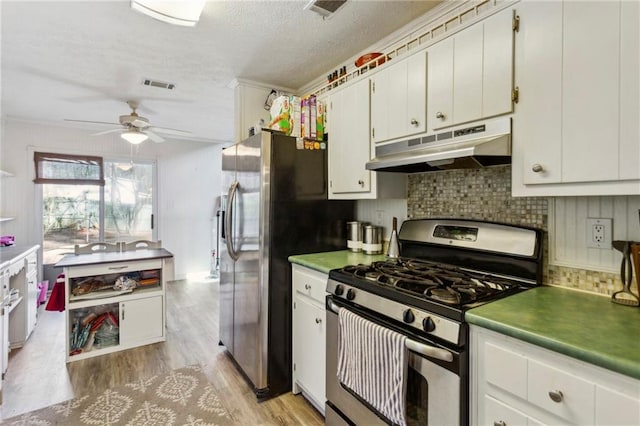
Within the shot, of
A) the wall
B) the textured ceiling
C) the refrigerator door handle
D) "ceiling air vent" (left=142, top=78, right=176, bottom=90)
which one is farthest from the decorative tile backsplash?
Answer: the wall

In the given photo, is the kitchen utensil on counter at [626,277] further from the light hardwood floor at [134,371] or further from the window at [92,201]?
the window at [92,201]

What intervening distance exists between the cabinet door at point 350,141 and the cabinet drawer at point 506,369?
3.90ft

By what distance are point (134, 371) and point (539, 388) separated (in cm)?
272

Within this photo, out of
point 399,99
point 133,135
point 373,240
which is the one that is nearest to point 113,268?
point 133,135

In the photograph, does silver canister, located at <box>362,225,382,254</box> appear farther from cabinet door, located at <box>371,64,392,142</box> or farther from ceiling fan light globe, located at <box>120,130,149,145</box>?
ceiling fan light globe, located at <box>120,130,149,145</box>

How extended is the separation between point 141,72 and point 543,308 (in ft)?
11.1

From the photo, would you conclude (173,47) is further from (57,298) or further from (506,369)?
(506,369)

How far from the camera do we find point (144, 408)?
2.06 metres

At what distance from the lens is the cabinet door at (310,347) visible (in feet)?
6.23

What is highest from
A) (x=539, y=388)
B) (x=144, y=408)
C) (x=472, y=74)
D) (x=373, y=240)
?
(x=472, y=74)

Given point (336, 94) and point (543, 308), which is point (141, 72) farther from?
point (543, 308)

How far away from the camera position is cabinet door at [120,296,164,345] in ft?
9.34

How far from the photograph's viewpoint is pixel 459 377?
1.12 meters

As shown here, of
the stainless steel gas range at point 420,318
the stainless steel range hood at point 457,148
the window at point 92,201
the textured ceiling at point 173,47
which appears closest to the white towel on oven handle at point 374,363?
the stainless steel gas range at point 420,318
